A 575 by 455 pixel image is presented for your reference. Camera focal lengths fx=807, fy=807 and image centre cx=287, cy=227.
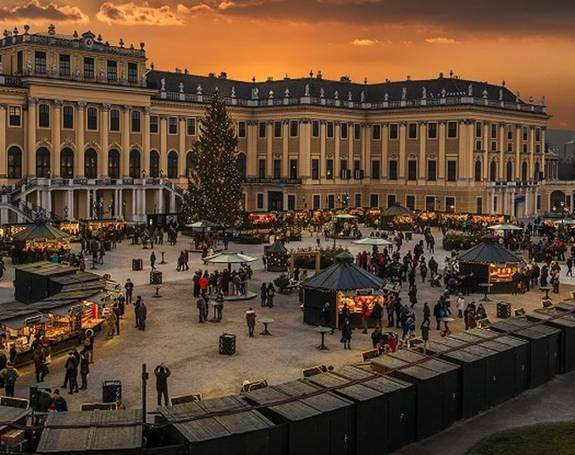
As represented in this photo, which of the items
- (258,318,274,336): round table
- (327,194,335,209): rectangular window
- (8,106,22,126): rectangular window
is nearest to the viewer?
(258,318,274,336): round table

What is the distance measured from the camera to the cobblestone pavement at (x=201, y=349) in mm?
27094

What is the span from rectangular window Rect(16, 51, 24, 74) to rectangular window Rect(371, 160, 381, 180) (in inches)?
1735

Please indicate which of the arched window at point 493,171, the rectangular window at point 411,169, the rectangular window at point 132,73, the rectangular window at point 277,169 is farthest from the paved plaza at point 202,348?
the rectangular window at point 277,169

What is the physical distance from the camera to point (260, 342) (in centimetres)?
3303

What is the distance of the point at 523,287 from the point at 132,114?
5129cm

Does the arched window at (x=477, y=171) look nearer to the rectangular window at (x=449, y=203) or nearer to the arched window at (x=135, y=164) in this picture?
the rectangular window at (x=449, y=203)

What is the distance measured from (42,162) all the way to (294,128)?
103 feet

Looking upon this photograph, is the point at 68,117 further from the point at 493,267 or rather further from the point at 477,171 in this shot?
the point at 493,267

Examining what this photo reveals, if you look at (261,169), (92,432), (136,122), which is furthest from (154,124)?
(92,432)

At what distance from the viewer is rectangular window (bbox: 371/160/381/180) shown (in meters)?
101

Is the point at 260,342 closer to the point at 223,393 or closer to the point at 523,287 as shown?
the point at 223,393

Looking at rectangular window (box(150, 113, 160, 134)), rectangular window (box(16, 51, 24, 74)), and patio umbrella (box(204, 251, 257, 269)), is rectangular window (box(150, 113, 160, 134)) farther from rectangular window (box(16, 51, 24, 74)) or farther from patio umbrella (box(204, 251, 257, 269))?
patio umbrella (box(204, 251, 257, 269))

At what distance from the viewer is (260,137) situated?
100 metres

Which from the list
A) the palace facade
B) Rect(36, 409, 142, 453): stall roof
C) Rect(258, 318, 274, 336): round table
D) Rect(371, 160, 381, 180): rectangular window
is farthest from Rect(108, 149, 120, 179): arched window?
Rect(36, 409, 142, 453): stall roof
